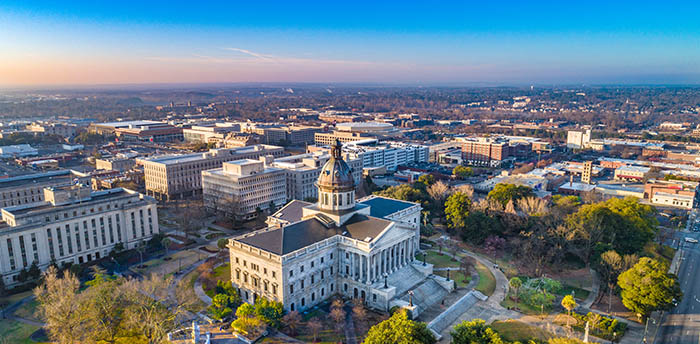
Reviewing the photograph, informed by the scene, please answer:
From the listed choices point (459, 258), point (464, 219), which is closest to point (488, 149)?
point (464, 219)

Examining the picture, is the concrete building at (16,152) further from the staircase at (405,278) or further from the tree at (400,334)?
the tree at (400,334)

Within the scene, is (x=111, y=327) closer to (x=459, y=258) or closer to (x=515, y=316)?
(x=515, y=316)

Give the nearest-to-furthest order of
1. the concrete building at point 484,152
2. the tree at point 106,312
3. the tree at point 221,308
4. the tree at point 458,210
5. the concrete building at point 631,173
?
the tree at point 106,312 → the tree at point 221,308 → the tree at point 458,210 → the concrete building at point 631,173 → the concrete building at point 484,152

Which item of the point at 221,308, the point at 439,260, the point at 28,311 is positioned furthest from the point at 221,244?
the point at 439,260

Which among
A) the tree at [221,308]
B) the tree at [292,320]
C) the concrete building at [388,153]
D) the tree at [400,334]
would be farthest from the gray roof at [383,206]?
the concrete building at [388,153]

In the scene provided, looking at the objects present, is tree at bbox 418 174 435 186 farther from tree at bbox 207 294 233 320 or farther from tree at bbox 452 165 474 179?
tree at bbox 207 294 233 320

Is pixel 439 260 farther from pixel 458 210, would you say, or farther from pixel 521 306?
pixel 521 306

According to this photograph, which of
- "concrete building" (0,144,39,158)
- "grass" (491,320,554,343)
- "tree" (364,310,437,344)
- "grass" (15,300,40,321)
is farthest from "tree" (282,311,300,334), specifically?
"concrete building" (0,144,39,158)
